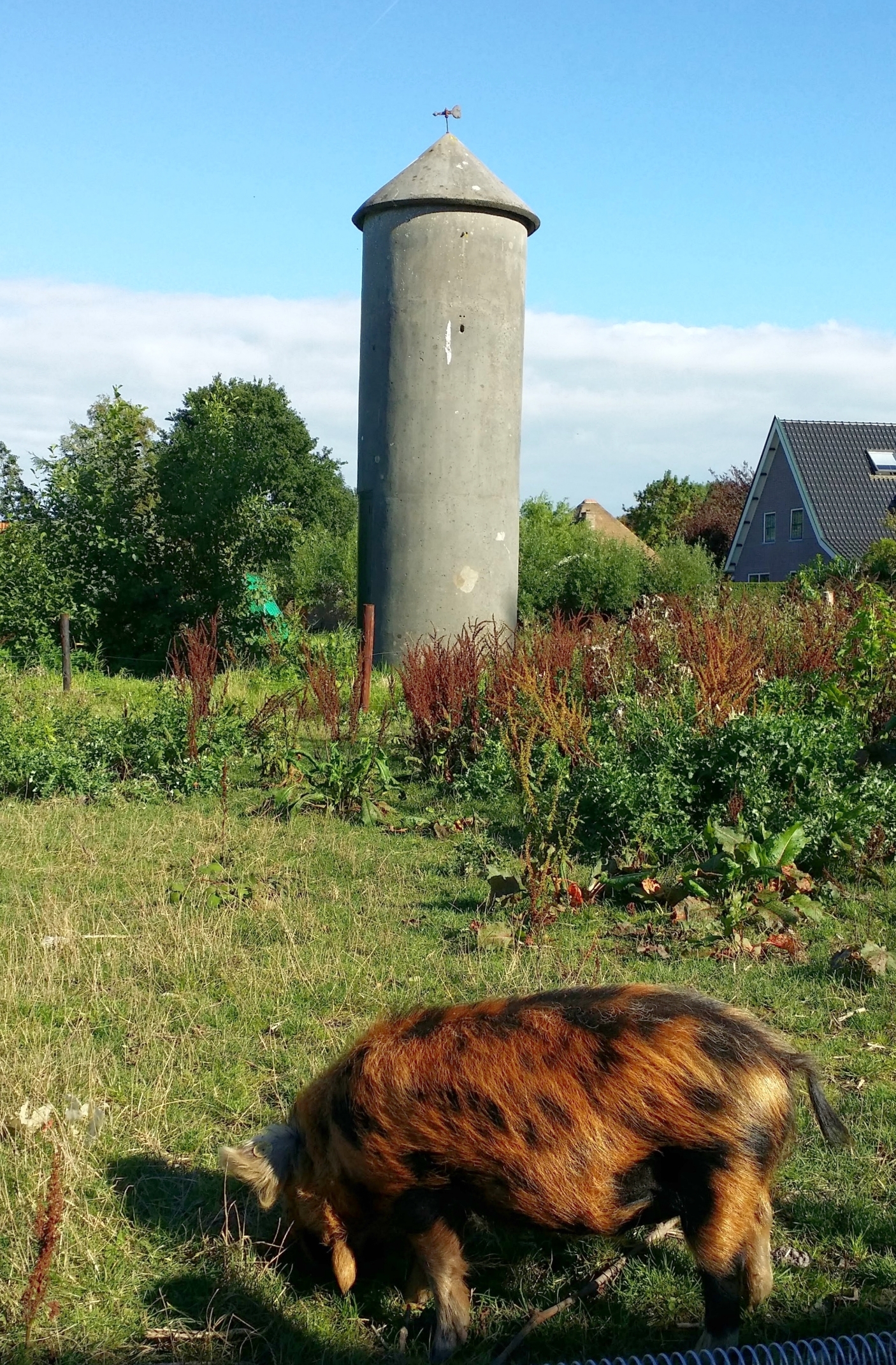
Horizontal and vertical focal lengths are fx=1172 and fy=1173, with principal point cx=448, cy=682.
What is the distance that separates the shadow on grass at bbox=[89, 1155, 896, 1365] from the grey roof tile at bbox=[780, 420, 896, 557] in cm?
3642

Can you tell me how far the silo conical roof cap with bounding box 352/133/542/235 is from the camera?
58.4 ft

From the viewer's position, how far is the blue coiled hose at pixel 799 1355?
9.16 ft

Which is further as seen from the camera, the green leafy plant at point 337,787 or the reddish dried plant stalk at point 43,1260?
the green leafy plant at point 337,787

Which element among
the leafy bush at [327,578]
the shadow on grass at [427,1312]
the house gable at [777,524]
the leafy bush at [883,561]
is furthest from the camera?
the house gable at [777,524]

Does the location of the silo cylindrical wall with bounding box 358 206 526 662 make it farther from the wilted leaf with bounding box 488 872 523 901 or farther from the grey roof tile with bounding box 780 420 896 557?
the grey roof tile with bounding box 780 420 896 557

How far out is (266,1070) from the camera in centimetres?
472

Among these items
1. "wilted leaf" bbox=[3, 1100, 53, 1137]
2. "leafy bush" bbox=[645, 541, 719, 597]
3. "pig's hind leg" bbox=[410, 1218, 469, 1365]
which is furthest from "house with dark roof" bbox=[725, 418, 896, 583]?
"pig's hind leg" bbox=[410, 1218, 469, 1365]

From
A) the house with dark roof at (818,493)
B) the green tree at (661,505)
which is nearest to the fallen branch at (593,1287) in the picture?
the house with dark roof at (818,493)

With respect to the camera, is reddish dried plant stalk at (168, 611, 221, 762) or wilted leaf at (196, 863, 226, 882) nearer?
wilted leaf at (196, 863, 226, 882)

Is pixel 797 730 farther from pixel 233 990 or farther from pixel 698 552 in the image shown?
pixel 698 552

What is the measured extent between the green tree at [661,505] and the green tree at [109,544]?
42.9 meters

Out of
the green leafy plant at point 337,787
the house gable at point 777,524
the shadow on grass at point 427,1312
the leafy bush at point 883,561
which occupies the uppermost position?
the house gable at point 777,524

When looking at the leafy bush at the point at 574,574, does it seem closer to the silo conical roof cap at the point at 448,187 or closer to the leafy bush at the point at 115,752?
the silo conical roof cap at the point at 448,187

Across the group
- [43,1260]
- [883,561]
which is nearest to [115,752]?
[43,1260]
